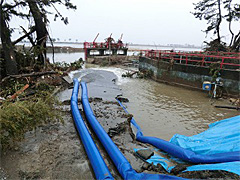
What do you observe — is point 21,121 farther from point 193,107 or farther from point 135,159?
point 193,107

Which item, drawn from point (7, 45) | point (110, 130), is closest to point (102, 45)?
point (7, 45)

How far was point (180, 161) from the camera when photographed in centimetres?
310

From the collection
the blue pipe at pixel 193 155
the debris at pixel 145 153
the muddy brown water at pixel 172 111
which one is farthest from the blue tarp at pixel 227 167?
the muddy brown water at pixel 172 111

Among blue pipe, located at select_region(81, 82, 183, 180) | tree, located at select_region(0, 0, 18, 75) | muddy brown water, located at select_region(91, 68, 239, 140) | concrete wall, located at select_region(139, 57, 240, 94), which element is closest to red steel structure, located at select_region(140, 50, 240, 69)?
concrete wall, located at select_region(139, 57, 240, 94)

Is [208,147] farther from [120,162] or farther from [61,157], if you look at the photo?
[61,157]

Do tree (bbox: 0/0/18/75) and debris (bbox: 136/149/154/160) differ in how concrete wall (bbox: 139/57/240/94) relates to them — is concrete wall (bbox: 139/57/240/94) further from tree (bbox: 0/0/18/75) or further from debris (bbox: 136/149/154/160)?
tree (bbox: 0/0/18/75)

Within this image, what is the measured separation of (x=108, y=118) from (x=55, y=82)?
504cm

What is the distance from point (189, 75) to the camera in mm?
9688

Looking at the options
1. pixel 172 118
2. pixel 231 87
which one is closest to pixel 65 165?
pixel 172 118

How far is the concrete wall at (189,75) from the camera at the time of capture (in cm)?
788

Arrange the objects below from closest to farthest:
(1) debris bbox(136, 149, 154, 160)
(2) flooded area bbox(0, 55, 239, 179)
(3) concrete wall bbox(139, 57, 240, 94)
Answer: (2) flooded area bbox(0, 55, 239, 179), (1) debris bbox(136, 149, 154, 160), (3) concrete wall bbox(139, 57, 240, 94)

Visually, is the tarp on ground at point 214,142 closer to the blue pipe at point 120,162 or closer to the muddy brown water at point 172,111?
the muddy brown water at point 172,111

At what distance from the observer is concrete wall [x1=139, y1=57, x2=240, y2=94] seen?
310 inches

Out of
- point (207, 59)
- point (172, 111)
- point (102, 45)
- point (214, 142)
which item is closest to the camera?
point (214, 142)
